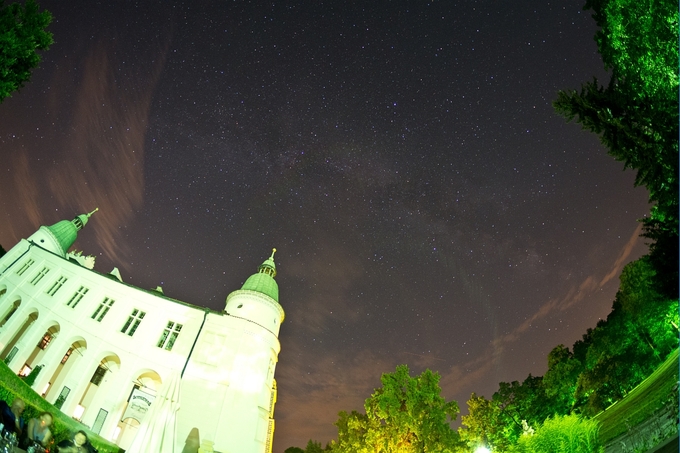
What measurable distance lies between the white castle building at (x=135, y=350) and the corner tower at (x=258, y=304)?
114 millimetres

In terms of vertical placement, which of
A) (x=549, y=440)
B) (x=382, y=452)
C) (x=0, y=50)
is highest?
(x=0, y=50)

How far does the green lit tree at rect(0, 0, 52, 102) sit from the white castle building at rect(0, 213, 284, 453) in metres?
24.3

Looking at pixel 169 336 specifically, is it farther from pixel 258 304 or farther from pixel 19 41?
pixel 19 41

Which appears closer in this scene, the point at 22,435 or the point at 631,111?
the point at 22,435

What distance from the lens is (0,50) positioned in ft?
40.9

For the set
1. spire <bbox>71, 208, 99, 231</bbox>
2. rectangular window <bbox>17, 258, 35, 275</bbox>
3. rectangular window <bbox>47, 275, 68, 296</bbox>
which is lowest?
rectangular window <bbox>47, 275, 68, 296</bbox>

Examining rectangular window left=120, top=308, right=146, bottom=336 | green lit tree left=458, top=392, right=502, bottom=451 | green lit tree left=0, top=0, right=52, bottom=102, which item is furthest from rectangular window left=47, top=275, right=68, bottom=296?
green lit tree left=458, top=392, right=502, bottom=451

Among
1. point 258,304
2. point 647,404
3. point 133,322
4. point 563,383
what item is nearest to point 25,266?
point 133,322

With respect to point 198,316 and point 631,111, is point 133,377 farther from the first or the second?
point 631,111

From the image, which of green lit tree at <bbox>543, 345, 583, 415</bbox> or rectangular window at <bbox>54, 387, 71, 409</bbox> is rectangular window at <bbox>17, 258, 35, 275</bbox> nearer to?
rectangular window at <bbox>54, 387, 71, 409</bbox>

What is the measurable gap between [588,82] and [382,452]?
963 inches

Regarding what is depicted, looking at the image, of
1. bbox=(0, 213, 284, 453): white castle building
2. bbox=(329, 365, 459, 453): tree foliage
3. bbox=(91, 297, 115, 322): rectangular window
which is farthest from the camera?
bbox=(91, 297, 115, 322): rectangular window

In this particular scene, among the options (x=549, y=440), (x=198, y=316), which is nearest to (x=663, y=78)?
(x=549, y=440)

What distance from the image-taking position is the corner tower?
1511 inches
